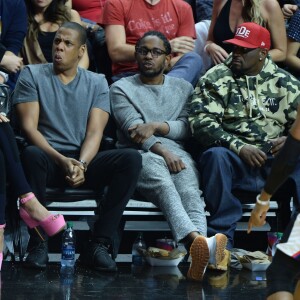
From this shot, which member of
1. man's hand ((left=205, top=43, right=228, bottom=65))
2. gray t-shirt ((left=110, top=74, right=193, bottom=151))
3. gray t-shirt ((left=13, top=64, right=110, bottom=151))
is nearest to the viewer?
gray t-shirt ((left=13, top=64, right=110, bottom=151))

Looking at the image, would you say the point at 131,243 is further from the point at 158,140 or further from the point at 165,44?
the point at 165,44

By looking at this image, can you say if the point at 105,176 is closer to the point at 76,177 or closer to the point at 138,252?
the point at 76,177

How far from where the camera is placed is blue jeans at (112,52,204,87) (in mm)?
7125

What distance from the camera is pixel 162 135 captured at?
6.64 meters

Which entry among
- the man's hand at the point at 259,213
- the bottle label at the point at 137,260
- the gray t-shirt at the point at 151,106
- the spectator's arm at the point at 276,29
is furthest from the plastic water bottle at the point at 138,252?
the man's hand at the point at 259,213

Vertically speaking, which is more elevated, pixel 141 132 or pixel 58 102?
pixel 58 102

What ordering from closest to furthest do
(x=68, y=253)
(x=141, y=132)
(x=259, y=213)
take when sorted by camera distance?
(x=259, y=213) → (x=68, y=253) → (x=141, y=132)

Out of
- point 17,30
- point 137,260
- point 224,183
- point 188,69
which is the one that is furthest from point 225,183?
point 17,30

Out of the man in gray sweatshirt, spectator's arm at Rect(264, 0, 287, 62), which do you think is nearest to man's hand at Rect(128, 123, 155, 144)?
the man in gray sweatshirt

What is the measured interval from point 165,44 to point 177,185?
1.12 metres

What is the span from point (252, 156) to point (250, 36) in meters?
0.96

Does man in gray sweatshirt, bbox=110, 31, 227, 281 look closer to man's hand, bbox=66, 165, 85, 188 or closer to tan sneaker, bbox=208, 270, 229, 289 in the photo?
tan sneaker, bbox=208, 270, 229, 289

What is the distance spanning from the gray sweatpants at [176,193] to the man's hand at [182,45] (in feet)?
3.73

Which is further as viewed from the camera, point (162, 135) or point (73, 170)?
point (162, 135)
